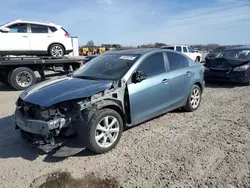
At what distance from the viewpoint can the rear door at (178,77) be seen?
4.82 meters

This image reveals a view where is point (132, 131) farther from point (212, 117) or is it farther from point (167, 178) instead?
point (212, 117)

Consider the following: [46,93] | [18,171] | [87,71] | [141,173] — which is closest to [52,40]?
[87,71]

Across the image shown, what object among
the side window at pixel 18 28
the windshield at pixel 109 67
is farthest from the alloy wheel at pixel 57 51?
the windshield at pixel 109 67

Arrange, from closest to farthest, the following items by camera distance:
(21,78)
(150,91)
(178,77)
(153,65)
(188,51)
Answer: (150,91) → (153,65) → (178,77) → (21,78) → (188,51)

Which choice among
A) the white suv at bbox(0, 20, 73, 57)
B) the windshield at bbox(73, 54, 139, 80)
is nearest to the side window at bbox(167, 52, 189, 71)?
the windshield at bbox(73, 54, 139, 80)

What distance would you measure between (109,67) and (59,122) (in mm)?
1581

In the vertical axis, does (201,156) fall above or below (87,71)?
below

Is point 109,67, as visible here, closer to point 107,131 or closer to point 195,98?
point 107,131

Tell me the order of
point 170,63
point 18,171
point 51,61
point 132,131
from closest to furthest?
point 18,171
point 132,131
point 170,63
point 51,61

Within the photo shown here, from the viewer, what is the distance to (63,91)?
3574mm

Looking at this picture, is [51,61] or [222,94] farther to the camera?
[51,61]

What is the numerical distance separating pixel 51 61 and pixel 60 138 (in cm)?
660

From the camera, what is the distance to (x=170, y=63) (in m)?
4.93

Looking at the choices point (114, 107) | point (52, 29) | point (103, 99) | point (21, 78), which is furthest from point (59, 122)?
point (52, 29)
